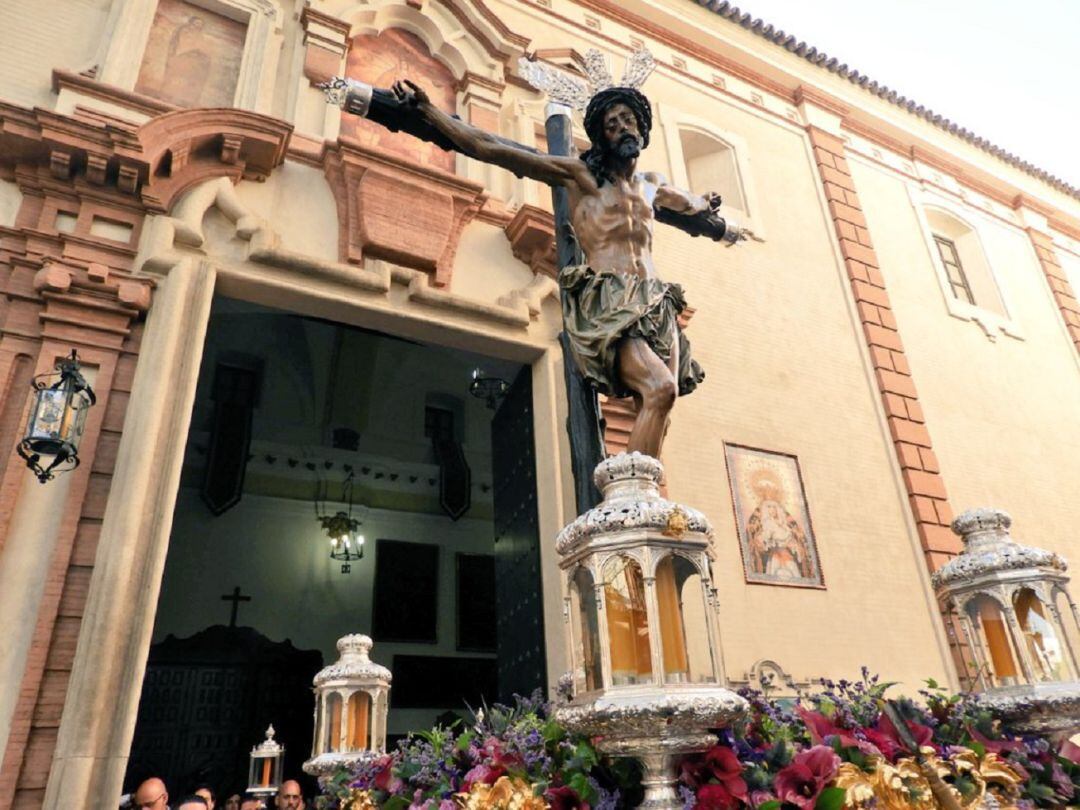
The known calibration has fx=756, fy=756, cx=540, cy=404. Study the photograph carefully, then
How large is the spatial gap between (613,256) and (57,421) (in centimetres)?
298

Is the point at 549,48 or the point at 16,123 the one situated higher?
the point at 549,48

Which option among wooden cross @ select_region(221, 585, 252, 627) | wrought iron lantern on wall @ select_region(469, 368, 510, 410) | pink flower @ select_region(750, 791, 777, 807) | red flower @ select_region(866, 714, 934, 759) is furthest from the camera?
wooden cross @ select_region(221, 585, 252, 627)

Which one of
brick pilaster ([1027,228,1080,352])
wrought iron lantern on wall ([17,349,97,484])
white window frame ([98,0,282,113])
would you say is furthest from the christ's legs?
brick pilaster ([1027,228,1080,352])

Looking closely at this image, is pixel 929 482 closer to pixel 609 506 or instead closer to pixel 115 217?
pixel 609 506

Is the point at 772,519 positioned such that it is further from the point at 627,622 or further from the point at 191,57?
the point at 191,57

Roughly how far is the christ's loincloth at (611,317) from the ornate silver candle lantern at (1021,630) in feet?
4.88

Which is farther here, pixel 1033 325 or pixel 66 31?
pixel 1033 325

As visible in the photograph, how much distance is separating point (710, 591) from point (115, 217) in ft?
15.5

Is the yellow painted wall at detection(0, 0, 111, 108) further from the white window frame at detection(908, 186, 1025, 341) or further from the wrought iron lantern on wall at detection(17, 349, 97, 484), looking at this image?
the white window frame at detection(908, 186, 1025, 341)

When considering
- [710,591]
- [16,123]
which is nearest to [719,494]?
[710,591]

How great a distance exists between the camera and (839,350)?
329 inches

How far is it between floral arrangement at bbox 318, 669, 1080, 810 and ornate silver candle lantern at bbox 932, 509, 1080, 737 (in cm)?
10

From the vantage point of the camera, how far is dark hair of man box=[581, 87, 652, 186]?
12.0ft

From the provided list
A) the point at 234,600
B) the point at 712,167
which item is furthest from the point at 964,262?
the point at 234,600
